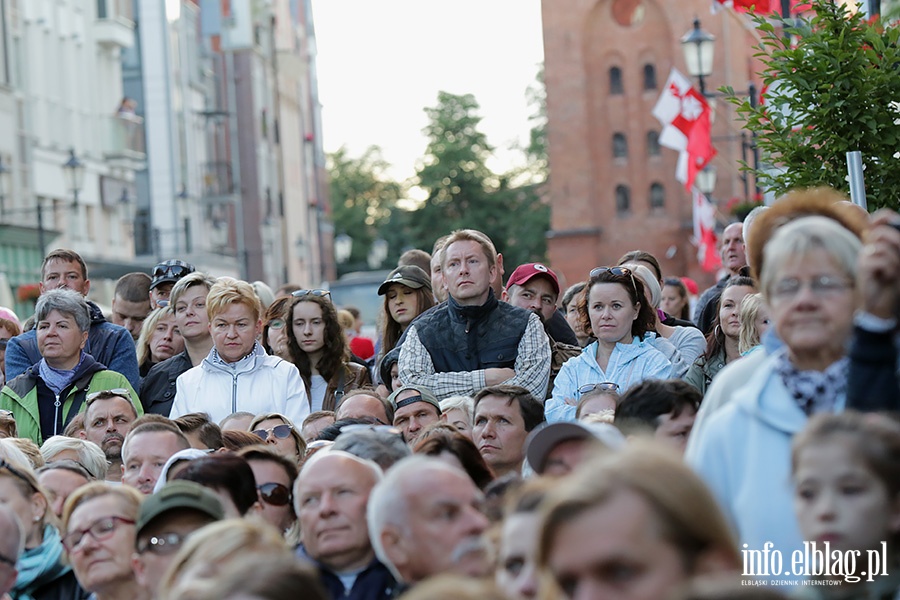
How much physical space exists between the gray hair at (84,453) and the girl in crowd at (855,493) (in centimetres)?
538

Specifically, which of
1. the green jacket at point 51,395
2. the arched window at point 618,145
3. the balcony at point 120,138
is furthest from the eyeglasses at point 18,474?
the arched window at point 618,145

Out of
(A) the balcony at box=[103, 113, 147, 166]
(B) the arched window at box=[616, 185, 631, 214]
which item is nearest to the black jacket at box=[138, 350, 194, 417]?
(A) the balcony at box=[103, 113, 147, 166]

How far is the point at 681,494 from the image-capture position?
172 inches

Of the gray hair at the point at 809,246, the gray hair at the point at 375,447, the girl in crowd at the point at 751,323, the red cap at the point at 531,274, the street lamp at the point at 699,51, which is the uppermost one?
the street lamp at the point at 699,51

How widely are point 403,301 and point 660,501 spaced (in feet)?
28.1

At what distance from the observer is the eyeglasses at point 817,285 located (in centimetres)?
515

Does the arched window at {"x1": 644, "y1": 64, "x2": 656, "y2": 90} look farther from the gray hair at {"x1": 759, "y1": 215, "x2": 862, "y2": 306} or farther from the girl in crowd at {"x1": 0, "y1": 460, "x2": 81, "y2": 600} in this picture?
the gray hair at {"x1": 759, "y1": 215, "x2": 862, "y2": 306}

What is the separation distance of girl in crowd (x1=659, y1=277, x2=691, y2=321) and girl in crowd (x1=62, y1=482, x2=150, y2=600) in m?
8.51

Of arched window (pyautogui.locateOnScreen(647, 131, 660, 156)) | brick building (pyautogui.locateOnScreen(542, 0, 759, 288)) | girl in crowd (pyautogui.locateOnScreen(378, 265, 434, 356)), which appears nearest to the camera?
girl in crowd (pyautogui.locateOnScreen(378, 265, 434, 356))

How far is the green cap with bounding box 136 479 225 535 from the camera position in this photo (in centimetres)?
665

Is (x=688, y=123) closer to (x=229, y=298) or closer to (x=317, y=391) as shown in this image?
(x=317, y=391)

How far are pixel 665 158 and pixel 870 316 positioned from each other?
82.3 metres

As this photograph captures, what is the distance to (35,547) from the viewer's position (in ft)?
25.9

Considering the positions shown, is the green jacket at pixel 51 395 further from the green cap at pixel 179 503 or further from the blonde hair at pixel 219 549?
the blonde hair at pixel 219 549
